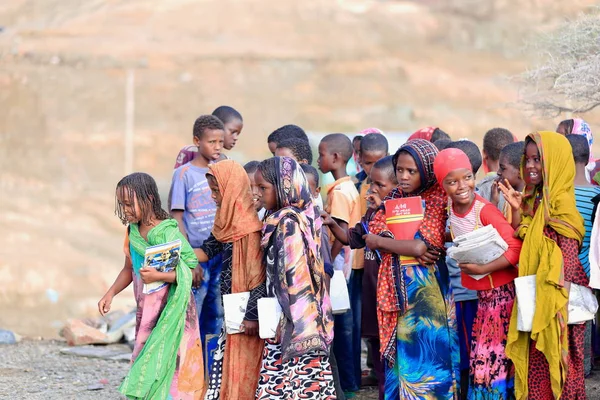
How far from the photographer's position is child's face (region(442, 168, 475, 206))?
4879 mm

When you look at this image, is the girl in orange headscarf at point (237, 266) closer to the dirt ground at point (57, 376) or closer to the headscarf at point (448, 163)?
the headscarf at point (448, 163)

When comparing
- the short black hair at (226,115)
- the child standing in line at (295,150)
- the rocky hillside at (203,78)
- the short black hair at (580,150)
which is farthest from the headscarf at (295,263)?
the rocky hillside at (203,78)

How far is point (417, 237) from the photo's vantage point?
5.09m

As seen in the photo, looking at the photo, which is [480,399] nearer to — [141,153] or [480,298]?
[480,298]

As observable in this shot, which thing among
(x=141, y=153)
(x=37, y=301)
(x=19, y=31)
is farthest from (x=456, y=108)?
(x=37, y=301)

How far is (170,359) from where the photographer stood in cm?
534

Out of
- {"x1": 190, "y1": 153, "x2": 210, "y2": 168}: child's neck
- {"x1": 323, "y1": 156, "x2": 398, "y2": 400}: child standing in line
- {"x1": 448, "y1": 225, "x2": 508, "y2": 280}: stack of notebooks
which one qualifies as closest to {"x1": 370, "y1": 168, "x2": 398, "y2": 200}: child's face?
{"x1": 323, "y1": 156, "x2": 398, "y2": 400}: child standing in line

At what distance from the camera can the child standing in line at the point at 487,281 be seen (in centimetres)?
493

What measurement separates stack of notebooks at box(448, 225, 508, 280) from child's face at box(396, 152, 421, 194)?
1.38 feet

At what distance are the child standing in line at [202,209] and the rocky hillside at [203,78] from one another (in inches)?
552

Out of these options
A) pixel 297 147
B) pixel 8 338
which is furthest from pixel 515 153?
pixel 8 338

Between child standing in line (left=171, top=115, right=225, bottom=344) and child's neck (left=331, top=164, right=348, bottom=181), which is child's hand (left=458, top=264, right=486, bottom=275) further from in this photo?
child standing in line (left=171, top=115, right=225, bottom=344)

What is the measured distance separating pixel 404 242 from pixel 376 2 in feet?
103

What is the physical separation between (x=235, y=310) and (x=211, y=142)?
169 cm
